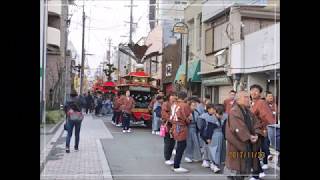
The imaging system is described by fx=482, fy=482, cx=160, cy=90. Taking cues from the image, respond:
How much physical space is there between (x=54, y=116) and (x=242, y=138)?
89.0 inches

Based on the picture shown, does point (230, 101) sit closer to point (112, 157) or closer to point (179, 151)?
point (179, 151)

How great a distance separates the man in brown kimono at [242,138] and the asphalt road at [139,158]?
0.48 m

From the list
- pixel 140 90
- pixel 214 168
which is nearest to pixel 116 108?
pixel 140 90

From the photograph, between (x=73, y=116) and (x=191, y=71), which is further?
(x=191, y=71)

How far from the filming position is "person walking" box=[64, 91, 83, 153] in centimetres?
604

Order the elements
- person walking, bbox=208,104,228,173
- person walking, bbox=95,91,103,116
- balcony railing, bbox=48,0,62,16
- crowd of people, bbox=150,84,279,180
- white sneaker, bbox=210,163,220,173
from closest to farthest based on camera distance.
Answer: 1. balcony railing, bbox=48,0,62,16
2. crowd of people, bbox=150,84,279,180
3. person walking, bbox=95,91,103,116
4. person walking, bbox=208,104,228,173
5. white sneaker, bbox=210,163,220,173

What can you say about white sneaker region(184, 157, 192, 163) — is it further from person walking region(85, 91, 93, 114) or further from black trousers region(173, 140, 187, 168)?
person walking region(85, 91, 93, 114)

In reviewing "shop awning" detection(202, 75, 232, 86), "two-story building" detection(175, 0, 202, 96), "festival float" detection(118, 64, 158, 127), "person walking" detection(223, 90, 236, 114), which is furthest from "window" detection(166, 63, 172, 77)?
"person walking" detection(223, 90, 236, 114)

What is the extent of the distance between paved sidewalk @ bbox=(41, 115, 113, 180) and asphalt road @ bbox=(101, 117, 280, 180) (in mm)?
108

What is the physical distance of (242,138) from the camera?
5.81 meters

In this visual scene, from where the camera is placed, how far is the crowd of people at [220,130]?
5887 millimetres

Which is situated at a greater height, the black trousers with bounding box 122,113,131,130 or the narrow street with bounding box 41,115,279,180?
the black trousers with bounding box 122,113,131,130
